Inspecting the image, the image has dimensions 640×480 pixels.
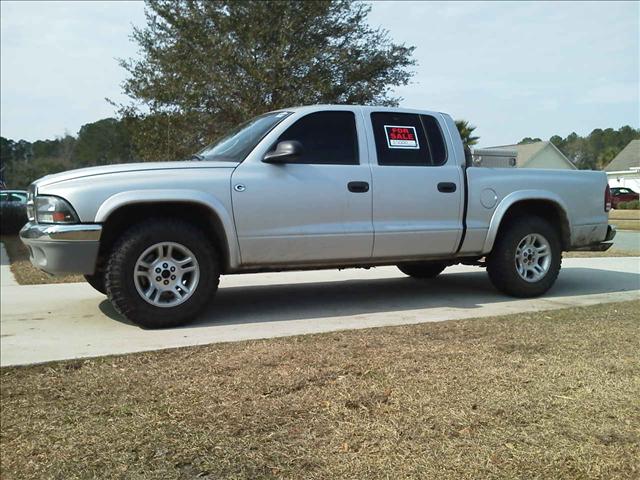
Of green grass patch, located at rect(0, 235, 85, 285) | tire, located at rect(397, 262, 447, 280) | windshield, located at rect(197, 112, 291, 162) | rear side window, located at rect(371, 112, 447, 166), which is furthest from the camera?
tire, located at rect(397, 262, 447, 280)

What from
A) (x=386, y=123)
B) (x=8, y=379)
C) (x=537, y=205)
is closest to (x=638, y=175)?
(x=537, y=205)

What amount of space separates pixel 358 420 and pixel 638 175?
3.15 m

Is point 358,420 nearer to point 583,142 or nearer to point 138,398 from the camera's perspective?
point 138,398

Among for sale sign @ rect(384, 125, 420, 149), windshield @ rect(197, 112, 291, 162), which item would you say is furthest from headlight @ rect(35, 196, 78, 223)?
for sale sign @ rect(384, 125, 420, 149)

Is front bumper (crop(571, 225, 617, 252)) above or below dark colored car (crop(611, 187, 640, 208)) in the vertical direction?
below

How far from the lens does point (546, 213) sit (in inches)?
258

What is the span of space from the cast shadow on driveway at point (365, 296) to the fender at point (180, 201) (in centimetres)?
69

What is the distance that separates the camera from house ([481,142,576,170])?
21.0 ft

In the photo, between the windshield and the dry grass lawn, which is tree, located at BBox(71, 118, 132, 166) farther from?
the dry grass lawn

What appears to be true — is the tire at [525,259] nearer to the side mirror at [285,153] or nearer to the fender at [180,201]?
the side mirror at [285,153]

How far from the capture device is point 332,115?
5648 millimetres

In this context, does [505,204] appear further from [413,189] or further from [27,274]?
[27,274]

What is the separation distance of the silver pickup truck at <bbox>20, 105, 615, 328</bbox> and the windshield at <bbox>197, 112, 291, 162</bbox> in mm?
19

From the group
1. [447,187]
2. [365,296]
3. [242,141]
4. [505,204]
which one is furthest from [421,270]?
[242,141]
